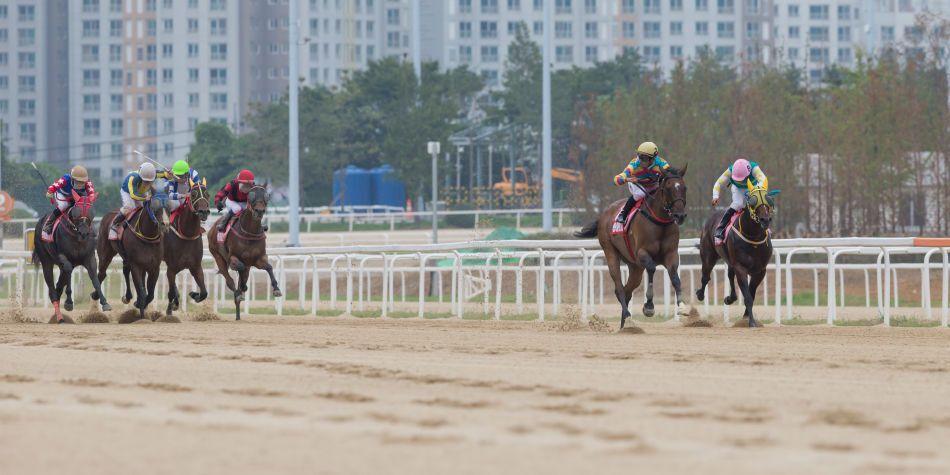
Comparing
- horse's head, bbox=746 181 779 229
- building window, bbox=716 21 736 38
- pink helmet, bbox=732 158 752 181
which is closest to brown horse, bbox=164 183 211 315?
pink helmet, bbox=732 158 752 181

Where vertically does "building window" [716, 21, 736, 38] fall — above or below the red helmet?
above

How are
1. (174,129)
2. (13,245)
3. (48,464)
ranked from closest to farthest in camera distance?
(48,464) → (13,245) → (174,129)

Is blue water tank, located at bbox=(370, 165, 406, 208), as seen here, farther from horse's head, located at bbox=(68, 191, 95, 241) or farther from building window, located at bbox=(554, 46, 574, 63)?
horse's head, located at bbox=(68, 191, 95, 241)

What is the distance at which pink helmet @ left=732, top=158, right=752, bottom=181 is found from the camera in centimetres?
1434

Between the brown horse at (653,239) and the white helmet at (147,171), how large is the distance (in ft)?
14.7

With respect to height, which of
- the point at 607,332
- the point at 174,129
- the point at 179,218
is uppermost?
the point at 174,129

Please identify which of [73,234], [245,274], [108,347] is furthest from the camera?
[245,274]

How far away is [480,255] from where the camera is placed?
61.1 feet

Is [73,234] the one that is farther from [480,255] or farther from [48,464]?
[48,464]

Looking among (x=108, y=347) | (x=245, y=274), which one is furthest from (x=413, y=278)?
(x=108, y=347)

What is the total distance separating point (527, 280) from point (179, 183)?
10677 millimetres

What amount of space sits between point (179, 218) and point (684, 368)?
8.30 metres

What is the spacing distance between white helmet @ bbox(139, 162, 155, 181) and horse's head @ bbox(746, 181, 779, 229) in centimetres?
572

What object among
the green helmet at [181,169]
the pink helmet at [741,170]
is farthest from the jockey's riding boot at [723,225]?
the green helmet at [181,169]
